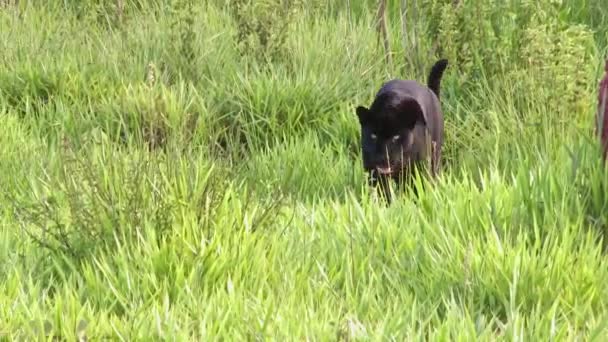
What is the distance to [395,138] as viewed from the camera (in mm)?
4543

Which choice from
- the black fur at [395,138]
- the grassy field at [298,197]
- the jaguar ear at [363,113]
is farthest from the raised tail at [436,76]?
the jaguar ear at [363,113]

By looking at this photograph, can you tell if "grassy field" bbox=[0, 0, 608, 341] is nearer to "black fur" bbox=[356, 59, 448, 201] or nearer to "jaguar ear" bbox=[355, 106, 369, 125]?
"black fur" bbox=[356, 59, 448, 201]

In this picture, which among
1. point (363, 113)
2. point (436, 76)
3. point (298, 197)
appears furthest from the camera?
point (436, 76)

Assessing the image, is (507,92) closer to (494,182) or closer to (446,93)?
(446,93)

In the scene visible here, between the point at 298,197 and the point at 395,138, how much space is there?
19.8 inches

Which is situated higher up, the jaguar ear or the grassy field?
the jaguar ear

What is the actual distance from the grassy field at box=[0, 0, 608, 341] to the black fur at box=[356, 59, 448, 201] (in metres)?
0.23

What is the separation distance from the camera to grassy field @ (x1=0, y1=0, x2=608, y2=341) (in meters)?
3.08

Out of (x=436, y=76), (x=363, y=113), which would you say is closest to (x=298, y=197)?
(x=363, y=113)

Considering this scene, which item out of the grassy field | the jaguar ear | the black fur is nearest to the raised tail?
the grassy field

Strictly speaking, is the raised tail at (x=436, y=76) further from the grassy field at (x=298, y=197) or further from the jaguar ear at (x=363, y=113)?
the jaguar ear at (x=363, y=113)

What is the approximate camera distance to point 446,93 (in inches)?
233

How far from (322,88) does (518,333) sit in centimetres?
319

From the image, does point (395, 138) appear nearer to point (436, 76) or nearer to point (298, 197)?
point (298, 197)
